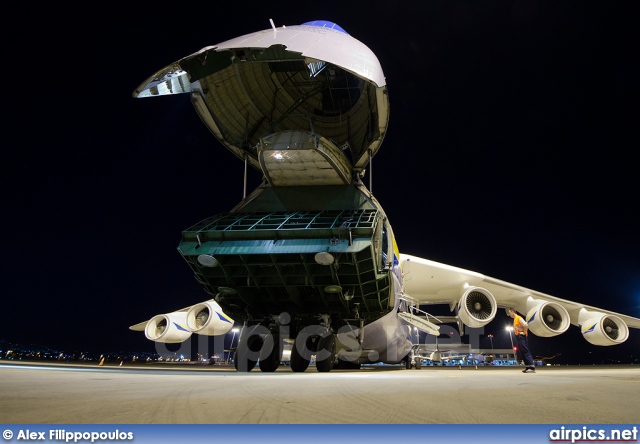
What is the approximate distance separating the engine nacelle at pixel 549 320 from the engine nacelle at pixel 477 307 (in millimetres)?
1335

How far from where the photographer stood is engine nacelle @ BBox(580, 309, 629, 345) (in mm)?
14336

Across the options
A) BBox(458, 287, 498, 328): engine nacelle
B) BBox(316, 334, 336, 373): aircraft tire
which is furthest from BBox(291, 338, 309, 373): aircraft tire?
BBox(458, 287, 498, 328): engine nacelle

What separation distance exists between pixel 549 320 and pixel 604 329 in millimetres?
2109

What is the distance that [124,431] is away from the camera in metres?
2.09

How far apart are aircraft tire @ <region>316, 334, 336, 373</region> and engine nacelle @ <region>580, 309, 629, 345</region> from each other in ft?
32.5

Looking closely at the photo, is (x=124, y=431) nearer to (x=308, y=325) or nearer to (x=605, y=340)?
(x=308, y=325)

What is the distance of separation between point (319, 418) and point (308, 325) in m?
8.98

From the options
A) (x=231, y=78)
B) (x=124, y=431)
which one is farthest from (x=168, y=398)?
(x=231, y=78)

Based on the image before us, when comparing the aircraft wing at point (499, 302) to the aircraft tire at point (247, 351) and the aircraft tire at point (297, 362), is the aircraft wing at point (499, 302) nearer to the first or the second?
the aircraft tire at point (297, 362)

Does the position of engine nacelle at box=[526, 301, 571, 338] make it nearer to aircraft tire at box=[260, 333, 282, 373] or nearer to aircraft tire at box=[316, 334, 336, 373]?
aircraft tire at box=[316, 334, 336, 373]

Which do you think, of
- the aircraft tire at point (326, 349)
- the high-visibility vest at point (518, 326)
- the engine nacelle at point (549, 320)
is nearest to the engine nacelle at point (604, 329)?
the engine nacelle at point (549, 320)

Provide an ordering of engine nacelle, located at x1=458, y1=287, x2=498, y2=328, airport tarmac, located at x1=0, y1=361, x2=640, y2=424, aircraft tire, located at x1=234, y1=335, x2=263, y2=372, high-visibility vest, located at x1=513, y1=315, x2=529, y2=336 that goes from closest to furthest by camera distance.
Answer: airport tarmac, located at x1=0, y1=361, x2=640, y2=424
high-visibility vest, located at x1=513, y1=315, x2=529, y2=336
aircraft tire, located at x1=234, y1=335, x2=263, y2=372
engine nacelle, located at x1=458, y1=287, x2=498, y2=328

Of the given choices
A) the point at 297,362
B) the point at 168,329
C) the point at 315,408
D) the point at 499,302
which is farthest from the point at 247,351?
the point at 499,302

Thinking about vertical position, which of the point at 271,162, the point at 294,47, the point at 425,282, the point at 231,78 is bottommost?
the point at 425,282
